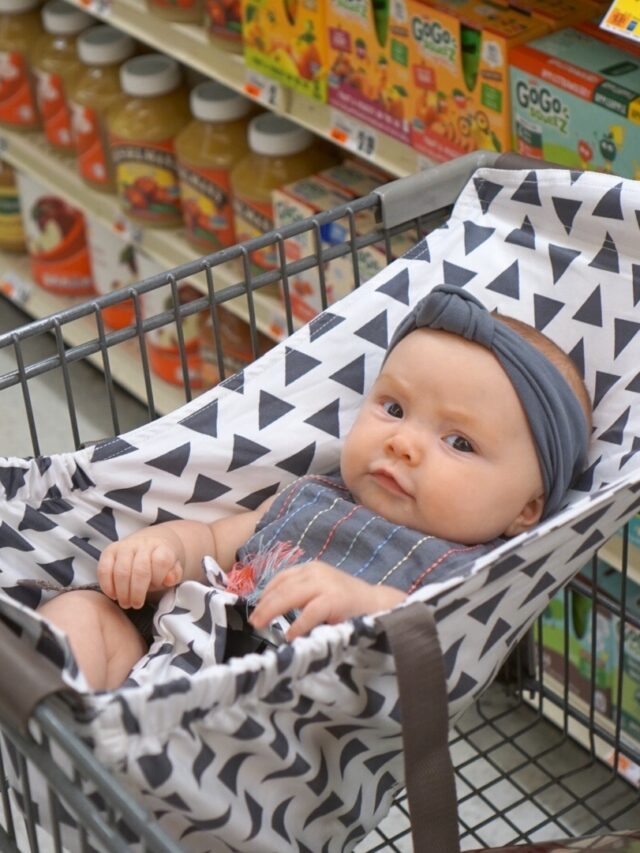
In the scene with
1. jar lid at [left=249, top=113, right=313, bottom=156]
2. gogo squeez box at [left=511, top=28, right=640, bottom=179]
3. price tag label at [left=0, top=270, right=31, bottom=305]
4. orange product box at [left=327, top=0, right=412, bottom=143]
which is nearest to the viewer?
gogo squeez box at [left=511, top=28, right=640, bottom=179]

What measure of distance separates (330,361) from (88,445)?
0.23 metres

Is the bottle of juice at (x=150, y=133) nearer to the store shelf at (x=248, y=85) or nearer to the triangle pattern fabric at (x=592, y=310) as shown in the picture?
the store shelf at (x=248, y=85)

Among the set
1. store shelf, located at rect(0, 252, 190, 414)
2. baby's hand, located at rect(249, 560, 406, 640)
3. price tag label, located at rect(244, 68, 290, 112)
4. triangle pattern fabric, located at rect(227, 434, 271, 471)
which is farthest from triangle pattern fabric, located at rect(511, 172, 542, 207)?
store shelf, located at rect(0, 252, 190, 414)

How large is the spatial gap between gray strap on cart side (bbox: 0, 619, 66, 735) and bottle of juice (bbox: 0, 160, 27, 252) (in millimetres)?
2173

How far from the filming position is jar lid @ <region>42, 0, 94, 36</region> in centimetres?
251

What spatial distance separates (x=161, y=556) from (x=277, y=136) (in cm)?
111

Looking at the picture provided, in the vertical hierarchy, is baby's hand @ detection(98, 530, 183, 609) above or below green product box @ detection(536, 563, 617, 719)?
above

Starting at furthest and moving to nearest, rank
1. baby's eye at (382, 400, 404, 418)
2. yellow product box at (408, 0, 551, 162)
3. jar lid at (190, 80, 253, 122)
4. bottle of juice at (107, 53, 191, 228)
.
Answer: bottle of juice at (107, 53, 191, 228), jar lid at (190, 80, 253, 122), yellow product box at (408, 0, 551, 162), baby's eye at (382, 400, 404, 418)

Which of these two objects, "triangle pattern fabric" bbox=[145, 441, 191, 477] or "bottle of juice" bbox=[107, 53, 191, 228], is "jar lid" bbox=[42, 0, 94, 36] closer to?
"bottle of juice" bbox=[107, 53, 191, 228]

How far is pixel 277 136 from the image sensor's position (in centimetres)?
204

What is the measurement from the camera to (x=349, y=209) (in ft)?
3.90

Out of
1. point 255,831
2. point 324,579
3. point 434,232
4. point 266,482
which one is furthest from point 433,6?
point 255,831

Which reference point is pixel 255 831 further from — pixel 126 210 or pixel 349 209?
pixel 126 210

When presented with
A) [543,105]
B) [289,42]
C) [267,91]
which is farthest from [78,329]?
[543,105]
